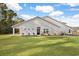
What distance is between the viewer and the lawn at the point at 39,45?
2.02m

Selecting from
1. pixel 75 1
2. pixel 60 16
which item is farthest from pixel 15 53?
pixel 75 1

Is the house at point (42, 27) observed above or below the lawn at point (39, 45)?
above

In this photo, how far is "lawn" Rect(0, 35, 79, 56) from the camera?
6.64 feet

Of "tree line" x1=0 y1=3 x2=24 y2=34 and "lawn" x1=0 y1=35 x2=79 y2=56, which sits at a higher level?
"tree line" x1=0 y1=3 x2=24 y2=34

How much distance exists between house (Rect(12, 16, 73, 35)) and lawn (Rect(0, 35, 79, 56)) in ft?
0.14

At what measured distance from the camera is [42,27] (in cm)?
208

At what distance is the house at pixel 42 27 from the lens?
2.05 metres

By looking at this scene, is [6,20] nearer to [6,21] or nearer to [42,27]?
[6,21]

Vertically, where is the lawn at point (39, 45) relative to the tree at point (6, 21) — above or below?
below

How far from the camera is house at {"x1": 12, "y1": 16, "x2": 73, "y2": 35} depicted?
6.74ft

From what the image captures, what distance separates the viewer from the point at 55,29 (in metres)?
2.07

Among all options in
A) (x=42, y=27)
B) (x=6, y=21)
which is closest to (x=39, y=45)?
(x=42, y=27)

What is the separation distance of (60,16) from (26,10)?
0.29 m

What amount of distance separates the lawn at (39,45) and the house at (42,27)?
0.04m
